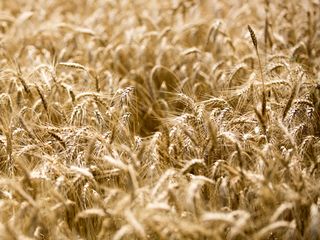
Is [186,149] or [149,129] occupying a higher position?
[186,149]

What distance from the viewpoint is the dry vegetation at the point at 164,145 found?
2.17 m

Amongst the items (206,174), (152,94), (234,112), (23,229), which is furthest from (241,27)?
(23,229)

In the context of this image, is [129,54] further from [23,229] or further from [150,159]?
[23,229]

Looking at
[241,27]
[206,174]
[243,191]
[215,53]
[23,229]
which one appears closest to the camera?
[23,229]

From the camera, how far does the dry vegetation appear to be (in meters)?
2.17

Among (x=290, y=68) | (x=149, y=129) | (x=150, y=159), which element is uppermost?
(x=290, y=68)

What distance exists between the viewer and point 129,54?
14.3 ft

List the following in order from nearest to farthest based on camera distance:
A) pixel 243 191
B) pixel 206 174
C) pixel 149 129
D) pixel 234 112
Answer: pixel 243 191 < pixel 206 174 < pixel 234 112 < pixel 149 129

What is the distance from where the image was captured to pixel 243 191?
2.38 m

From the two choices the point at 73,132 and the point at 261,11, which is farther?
the point at 261,11

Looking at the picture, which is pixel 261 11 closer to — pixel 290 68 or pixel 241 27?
pixel 241 27

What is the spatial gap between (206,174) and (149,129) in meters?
1.10

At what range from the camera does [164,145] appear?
2.58 meters

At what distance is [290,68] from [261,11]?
1865 mm
